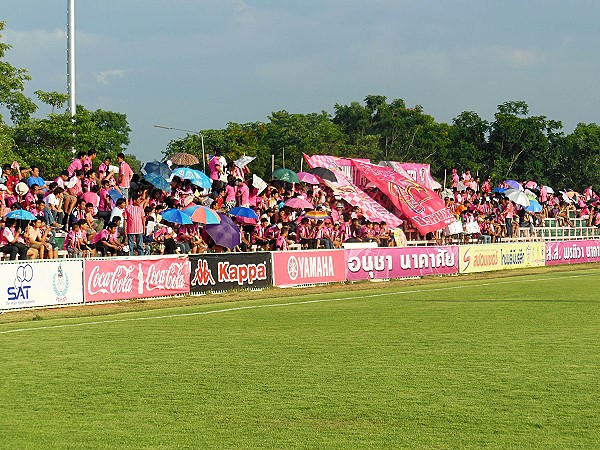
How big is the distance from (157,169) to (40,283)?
7861 mm

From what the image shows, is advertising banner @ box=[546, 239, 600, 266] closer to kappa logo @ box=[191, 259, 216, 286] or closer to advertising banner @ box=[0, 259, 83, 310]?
kappa logo @ box=[191, 259, 216, 286]

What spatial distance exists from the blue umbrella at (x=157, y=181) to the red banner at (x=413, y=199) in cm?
1426

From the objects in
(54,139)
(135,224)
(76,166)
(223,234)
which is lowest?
(223,234)

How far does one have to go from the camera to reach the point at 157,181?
28.7 m

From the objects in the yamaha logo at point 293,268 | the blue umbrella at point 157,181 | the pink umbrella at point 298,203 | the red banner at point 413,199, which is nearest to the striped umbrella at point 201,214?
the blue umbrella at point 157,181

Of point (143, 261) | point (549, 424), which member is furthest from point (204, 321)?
point (549, 424)

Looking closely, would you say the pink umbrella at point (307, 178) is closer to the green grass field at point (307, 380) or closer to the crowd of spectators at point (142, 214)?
the crowd of spectators at point (142, 214)

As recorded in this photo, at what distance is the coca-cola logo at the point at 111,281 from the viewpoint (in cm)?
2369

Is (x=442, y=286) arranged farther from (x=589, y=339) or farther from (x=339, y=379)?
(x=339, y=379)

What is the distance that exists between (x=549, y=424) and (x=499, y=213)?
38190 mm

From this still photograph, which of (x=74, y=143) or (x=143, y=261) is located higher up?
(x=74, y=143)

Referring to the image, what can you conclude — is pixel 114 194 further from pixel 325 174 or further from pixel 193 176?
pixel 325 174

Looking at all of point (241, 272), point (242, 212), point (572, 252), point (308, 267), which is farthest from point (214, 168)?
point (572, 252)

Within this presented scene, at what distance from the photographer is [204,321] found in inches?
747
